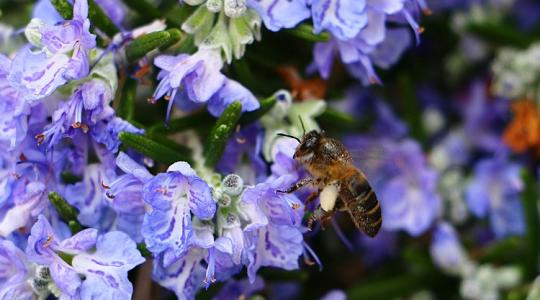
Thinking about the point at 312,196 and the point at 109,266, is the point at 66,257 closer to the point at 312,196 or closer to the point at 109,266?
the point at 109,266

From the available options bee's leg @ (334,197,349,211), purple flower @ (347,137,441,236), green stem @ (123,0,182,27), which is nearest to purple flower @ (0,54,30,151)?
green stem @ (123,0,182,27)

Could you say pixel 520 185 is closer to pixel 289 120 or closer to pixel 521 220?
pixel 521 220

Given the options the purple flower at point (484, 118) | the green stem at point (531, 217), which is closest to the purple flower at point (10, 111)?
the green stem at point (531, 217)

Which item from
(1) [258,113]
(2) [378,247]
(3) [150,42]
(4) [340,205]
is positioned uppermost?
(3) [150,42]

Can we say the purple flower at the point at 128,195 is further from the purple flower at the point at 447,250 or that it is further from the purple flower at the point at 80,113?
the purple flower at the point at 447,250

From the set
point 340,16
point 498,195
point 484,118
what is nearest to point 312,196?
point 340,16
